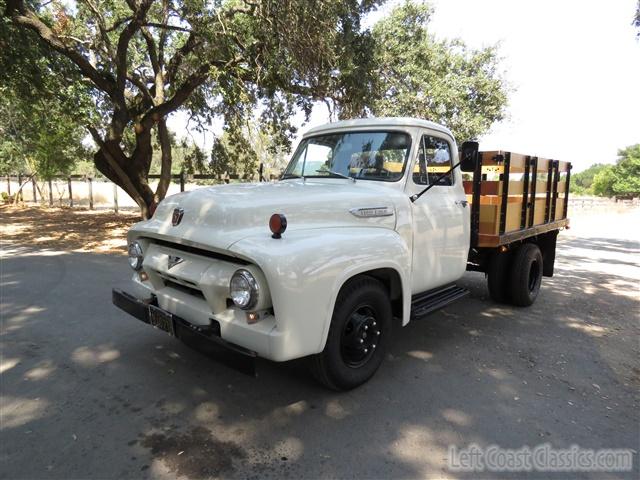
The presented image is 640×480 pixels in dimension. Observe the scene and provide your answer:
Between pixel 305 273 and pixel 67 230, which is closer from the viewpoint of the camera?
pixel 305 273

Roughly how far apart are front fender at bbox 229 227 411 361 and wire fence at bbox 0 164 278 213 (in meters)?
12.6

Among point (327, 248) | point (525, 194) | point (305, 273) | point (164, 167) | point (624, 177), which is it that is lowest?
point (305, 273)

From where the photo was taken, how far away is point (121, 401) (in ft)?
9.96

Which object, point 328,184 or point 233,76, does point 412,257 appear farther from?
point 233,76

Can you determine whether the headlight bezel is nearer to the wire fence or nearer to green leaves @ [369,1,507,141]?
green leaves @ [369,1,507,141]

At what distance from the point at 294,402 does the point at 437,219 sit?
2099 mm

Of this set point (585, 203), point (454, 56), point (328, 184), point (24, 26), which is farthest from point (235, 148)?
point (585, 203)

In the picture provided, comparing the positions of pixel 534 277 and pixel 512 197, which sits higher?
pixel 512 197

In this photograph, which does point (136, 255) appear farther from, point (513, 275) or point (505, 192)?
point (513, 275)

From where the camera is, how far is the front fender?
251 centimetres

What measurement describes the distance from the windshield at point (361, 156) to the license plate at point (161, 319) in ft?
6.35

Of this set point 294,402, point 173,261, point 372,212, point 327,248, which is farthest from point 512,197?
point 173,261

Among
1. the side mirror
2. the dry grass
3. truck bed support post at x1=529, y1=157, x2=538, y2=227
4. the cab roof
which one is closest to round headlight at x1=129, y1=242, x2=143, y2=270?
the cab roof

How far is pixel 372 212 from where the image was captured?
338 centimetres
